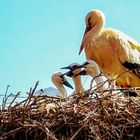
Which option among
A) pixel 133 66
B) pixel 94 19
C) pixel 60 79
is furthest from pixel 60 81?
pixel 94 19

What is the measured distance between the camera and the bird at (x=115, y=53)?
755 centimetres

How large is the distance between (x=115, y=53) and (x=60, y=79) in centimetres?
144

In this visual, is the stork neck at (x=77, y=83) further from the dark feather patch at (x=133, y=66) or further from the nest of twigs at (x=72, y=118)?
the nest of twigs at (x=72, y=118)

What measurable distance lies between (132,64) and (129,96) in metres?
3.00

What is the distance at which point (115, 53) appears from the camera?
24.8ft

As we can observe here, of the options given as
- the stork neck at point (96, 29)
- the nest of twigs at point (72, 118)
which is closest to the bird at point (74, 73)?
the stork neck at point (96, 29)

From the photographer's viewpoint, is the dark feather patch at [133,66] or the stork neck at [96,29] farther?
the stork neck at [96,29]

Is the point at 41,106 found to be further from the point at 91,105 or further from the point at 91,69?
the point at 91,69

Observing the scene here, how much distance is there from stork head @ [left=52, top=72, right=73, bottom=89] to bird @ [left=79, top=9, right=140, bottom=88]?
121cm

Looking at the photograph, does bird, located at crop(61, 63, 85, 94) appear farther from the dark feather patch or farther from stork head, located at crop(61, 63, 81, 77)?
the dark feather patch

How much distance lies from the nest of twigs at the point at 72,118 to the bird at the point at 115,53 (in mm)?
2960

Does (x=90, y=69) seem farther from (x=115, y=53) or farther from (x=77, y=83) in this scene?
(x=115, y=53)

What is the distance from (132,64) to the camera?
766 centimetres

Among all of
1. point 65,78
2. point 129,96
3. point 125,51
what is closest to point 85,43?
point 125,51
